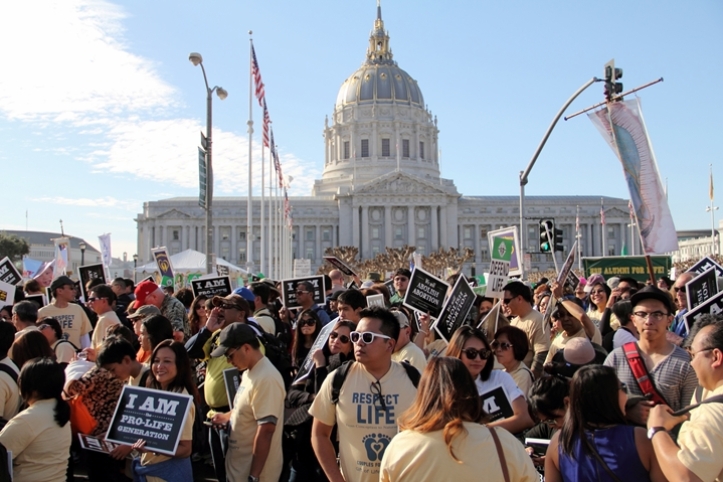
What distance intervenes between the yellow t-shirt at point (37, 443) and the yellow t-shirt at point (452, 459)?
263cm

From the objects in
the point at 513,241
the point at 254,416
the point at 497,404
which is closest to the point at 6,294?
the point at 254,416

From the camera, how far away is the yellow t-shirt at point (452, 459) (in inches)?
125

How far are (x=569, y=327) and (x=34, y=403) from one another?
4443 millimetres

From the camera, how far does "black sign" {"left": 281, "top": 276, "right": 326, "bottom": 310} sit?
35.4ft

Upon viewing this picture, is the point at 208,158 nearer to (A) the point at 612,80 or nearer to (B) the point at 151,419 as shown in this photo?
(A) the point at 612,80

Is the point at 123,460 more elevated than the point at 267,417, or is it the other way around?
the point at 267,417

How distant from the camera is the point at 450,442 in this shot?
10.4ft

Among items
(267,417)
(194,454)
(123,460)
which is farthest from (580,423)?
(194,454)

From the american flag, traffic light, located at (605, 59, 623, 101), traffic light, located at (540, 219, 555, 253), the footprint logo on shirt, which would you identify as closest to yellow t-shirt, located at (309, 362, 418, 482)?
the footprint logo on shirt

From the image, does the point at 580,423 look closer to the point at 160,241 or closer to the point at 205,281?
the point at 205,281

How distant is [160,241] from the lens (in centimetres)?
8862

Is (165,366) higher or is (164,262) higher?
(164,262)

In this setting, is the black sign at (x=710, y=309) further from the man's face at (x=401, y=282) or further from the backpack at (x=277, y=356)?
the man's face at (x=401, y=282)

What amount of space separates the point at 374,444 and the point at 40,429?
7.29 feet
